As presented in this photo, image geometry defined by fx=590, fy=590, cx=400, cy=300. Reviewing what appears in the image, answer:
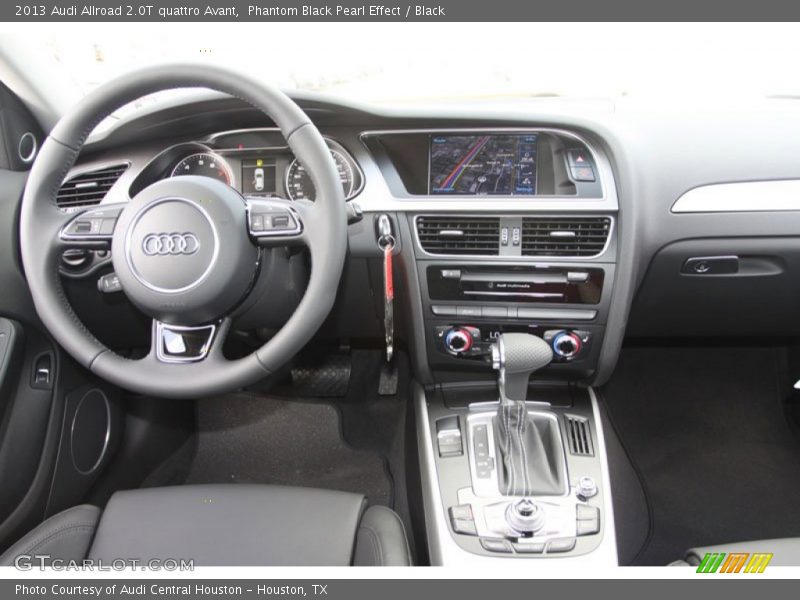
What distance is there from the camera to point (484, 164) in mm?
1498

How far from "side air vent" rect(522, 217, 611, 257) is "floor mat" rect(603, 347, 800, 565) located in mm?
935

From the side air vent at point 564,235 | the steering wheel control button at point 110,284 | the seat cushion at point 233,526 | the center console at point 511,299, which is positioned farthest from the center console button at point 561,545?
the steering wheel control button at point 110,284

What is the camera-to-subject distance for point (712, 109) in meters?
1.62

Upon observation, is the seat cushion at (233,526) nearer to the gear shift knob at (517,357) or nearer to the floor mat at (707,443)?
the gear shift knob at (517,357)

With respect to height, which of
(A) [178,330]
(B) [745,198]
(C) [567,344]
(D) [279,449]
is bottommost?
(D) [279,449]

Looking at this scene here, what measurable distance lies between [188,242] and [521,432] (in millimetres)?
945

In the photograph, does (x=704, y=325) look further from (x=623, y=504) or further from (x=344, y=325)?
(x=344, y=325)

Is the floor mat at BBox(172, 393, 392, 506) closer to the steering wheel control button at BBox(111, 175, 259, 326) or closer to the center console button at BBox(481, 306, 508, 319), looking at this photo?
the center console button at BBox(481, 306, 508, 319)

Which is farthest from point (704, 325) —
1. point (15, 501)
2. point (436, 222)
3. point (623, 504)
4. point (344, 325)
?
point (15, 501)

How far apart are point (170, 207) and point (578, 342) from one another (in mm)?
1069

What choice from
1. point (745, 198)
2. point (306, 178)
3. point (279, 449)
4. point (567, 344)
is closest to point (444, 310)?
point (567, 344)

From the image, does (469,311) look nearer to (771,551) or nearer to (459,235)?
(459,235)

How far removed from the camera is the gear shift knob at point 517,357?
1.40 metres

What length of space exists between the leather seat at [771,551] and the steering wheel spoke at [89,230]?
4.31ft
